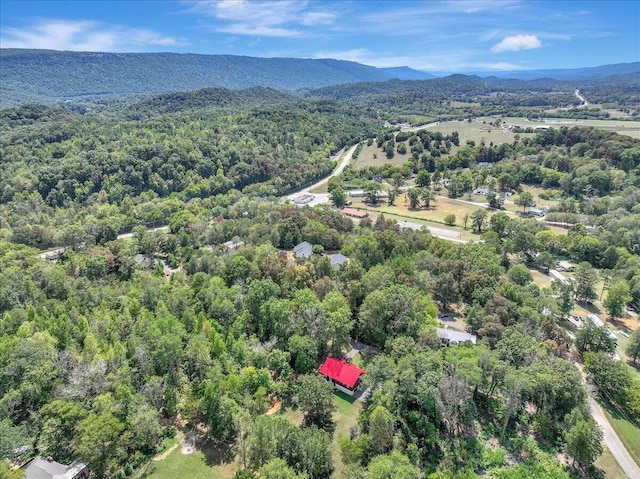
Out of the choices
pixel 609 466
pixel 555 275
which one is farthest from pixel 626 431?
pixel 555 275

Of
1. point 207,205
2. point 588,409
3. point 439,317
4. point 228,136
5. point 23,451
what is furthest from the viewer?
point 228,136

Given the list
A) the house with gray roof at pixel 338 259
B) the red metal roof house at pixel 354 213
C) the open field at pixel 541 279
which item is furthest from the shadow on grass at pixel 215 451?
the red metal roof house at pixel 354 213

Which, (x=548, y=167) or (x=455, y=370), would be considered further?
(x=548, y=167)

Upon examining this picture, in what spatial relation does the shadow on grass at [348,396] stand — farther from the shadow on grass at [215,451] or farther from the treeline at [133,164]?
the treeline at [133,164]

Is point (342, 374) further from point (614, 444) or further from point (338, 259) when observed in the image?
point (338, 259)

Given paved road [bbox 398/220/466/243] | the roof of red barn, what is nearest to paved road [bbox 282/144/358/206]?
paved road [bbox 398/220/466/243]

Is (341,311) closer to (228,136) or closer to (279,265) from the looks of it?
(279,265)

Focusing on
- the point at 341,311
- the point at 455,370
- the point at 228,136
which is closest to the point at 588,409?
the point at 455,370

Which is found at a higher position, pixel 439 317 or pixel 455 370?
pixel 455 370
